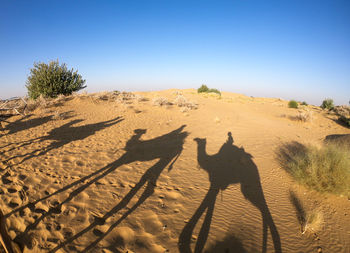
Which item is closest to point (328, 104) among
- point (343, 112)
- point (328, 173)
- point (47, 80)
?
point (343, 112)

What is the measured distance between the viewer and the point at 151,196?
3.94 metres

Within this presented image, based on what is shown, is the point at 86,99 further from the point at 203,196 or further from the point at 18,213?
the point at 203,196

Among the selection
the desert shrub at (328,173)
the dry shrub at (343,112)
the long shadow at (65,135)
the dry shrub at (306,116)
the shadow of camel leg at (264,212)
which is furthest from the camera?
the dry shrub at (343,112)

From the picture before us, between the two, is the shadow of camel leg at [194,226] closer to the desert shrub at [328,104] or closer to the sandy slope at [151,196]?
the sandy slope at [151,196]

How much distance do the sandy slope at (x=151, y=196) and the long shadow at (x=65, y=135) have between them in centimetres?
4

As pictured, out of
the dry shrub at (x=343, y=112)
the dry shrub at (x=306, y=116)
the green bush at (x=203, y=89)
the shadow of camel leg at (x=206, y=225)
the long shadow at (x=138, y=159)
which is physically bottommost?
the shadow of camel leg at (x=206, y=225)

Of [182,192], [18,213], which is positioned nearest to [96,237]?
[18,213]

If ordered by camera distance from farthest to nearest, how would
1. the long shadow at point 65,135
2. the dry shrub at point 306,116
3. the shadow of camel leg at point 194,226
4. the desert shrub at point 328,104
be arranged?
the desert shrub at point 328,104 < the dry shrub at point 306,116 < the long shadow at point 65,135 < the shadow of camel leg at point 194,226

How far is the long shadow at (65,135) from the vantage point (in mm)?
5815

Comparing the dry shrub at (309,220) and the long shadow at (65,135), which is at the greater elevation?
the long shadow at (65,135)

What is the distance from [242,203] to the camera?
3895 millimetres

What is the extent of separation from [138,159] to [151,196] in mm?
2204

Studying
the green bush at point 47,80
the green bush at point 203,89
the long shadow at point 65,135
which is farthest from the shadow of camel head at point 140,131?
the green bush at point 203,89

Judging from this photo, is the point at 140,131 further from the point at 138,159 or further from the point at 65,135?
the point at 65,135
